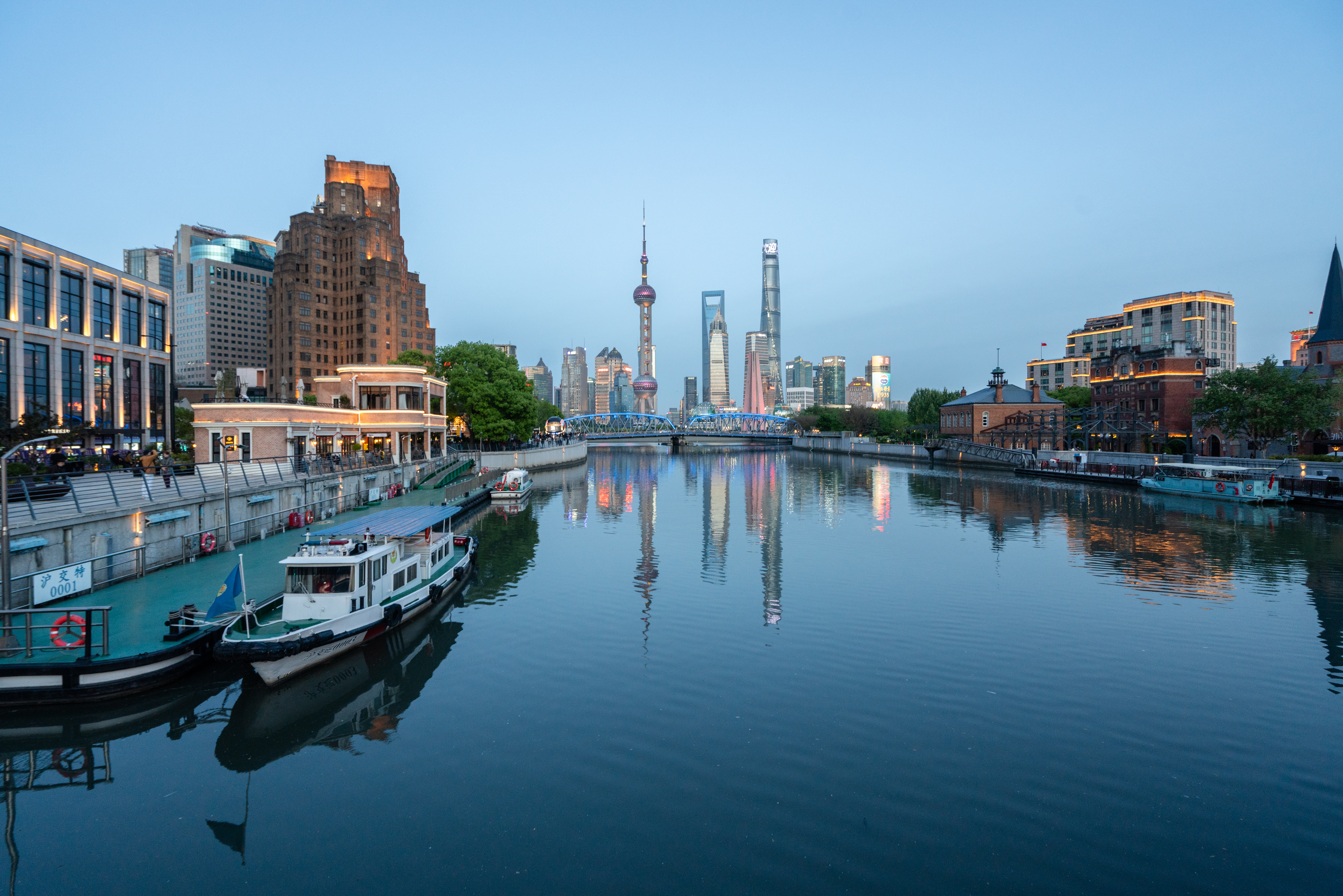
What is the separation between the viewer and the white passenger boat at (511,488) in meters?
69.1

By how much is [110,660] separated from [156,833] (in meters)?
7.19

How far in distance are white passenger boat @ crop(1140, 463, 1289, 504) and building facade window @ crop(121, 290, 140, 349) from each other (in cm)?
10299

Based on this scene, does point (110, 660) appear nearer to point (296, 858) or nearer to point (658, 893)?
point (296, 858)

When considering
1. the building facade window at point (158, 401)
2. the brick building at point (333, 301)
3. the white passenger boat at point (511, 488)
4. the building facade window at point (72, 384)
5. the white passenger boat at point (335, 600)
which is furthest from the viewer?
the brick building at point (333, 301)

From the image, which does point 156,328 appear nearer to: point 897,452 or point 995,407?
point 995,407

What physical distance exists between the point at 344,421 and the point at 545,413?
359 feet

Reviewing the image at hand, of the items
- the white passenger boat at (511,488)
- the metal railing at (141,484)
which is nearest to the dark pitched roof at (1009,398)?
the white passenger boat at (511,488)

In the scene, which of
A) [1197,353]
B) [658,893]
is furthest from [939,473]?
[658,893]

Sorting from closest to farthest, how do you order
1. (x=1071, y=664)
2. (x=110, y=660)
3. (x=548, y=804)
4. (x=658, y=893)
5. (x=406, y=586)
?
(x=658, y=893)
(x=548, y=804)
(x=110, y=660)
(x=1071, y=664)
(x=406, y=586)

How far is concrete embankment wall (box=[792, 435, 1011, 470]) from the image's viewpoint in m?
121

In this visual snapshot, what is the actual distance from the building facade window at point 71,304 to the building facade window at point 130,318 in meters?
4.32

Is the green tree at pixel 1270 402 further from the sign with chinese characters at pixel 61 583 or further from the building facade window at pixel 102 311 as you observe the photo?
the building facade window at pixel 102 311

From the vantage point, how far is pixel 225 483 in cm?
3459

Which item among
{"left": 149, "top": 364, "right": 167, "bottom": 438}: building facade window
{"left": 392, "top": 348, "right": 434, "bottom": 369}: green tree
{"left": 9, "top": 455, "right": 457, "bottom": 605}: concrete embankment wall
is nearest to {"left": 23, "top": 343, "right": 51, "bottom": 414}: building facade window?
{"left": 149, "top": 364, "right": 167, "bottom": 438}: building facade window
